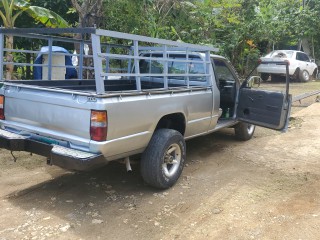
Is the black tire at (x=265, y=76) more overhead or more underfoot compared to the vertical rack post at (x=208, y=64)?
more underfoot

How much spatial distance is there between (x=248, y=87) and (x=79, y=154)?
11.6 feet

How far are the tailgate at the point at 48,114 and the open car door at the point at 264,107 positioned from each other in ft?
10.3

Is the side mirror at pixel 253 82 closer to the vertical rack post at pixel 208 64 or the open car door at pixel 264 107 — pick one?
the open car door at pixel 264 107


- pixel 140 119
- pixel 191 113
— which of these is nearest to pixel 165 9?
pixel 191 113

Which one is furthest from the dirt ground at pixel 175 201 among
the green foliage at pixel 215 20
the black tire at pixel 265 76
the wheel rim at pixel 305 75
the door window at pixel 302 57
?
the wheel rim at pixel 305 75

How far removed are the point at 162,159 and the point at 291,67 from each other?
15.2m

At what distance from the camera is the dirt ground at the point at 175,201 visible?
351 cm

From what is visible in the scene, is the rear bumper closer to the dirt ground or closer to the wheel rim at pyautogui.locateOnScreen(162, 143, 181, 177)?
the dirt ground

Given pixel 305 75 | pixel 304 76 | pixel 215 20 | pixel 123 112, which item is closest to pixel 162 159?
pixel 123 112

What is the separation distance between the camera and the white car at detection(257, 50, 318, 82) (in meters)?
17.0

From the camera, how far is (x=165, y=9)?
10.8m

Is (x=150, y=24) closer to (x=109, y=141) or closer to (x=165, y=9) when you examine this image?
(x=165, y=9)

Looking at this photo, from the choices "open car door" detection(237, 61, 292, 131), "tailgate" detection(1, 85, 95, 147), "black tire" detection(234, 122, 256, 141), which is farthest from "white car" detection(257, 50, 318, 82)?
"tailgate" detection(1, 85, 95, 147)

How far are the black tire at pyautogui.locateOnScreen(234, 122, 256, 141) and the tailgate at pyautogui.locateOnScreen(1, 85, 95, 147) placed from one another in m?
3.95
